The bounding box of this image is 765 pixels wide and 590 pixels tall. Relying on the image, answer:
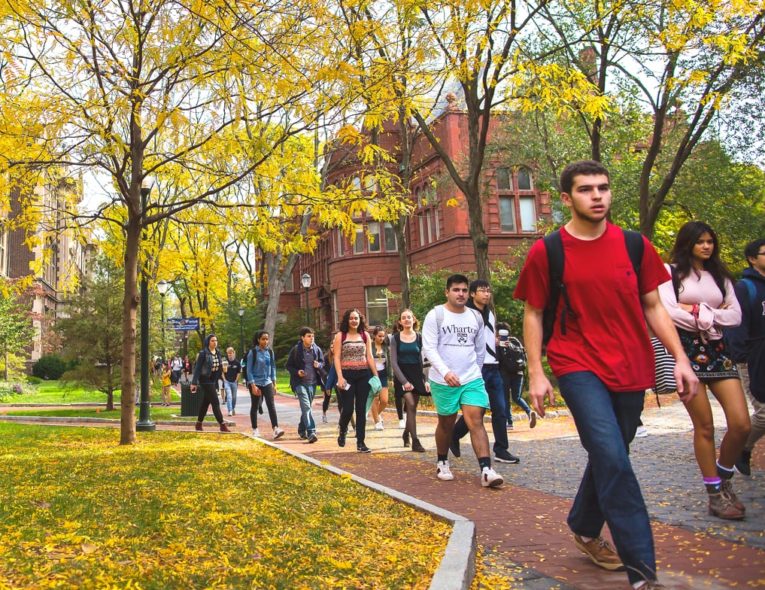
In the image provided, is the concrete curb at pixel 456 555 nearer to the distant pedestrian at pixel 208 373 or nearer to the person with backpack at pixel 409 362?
the person with backpack at pixel 409 362

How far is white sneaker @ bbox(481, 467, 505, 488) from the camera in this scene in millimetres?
7121

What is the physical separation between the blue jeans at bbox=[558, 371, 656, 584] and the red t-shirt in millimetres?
83

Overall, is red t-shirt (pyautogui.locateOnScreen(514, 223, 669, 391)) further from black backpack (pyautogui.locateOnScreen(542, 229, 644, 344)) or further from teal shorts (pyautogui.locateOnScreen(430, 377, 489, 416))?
teal shorts (pyautogui.locateOnScreen(430, 377, 489, 416))

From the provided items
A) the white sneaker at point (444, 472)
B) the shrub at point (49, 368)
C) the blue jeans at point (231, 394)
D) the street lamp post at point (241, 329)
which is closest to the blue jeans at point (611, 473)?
the white sneaker at point (444, 472)

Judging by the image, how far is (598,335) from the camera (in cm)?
392

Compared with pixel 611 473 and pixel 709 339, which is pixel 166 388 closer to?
pixel 709 339

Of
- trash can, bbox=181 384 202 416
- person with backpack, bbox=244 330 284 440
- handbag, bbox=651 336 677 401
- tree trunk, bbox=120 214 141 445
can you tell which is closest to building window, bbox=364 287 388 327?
trash can, bbox=181 384 202 416

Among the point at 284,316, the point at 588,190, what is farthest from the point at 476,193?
the point at 284,316

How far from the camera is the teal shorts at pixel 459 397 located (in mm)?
7449

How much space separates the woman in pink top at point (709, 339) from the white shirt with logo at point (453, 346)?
2.30 metres

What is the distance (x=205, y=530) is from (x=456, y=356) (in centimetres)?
338

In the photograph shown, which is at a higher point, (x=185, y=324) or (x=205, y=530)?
(x=185, y=324)

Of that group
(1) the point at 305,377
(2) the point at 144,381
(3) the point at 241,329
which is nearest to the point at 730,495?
(1) the point at 305,377

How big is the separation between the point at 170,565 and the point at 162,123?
6967 mm
